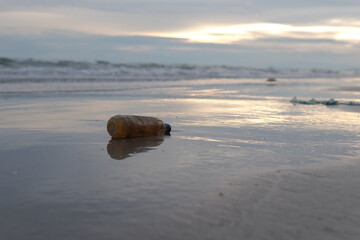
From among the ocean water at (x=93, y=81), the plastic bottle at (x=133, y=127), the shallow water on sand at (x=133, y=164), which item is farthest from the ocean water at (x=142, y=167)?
the ocean water at (x=93, y=81)

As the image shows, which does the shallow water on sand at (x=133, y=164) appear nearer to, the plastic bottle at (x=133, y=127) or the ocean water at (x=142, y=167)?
the ocean water at (x=142, y=167)

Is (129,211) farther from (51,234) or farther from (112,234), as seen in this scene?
(51,234)

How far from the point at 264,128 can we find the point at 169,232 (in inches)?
145

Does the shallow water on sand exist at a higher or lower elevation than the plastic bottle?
lower

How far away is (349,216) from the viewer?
2.19m

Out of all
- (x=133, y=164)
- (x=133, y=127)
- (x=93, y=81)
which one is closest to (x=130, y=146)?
(x=133, y=127)

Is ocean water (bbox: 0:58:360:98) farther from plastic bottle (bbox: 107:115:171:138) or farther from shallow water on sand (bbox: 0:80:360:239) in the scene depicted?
plastic bottle (bbox: 107:115:171:138)

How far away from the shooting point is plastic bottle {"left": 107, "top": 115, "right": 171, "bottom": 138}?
181 inches

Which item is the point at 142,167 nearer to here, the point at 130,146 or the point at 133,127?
the point at 130,146

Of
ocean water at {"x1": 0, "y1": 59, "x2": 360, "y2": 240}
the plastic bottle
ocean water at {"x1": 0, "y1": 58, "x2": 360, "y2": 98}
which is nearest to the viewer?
ocean water at {"x1": 0, "y1": 59, "x2": 360, "y2": 240}

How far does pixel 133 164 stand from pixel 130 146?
83 cm

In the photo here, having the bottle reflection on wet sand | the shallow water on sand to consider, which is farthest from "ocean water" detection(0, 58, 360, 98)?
the bottle reflection on wet sand

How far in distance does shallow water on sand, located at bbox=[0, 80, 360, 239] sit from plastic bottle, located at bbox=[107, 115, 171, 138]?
0.17 m

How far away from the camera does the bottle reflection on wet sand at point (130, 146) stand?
12.4 feet
